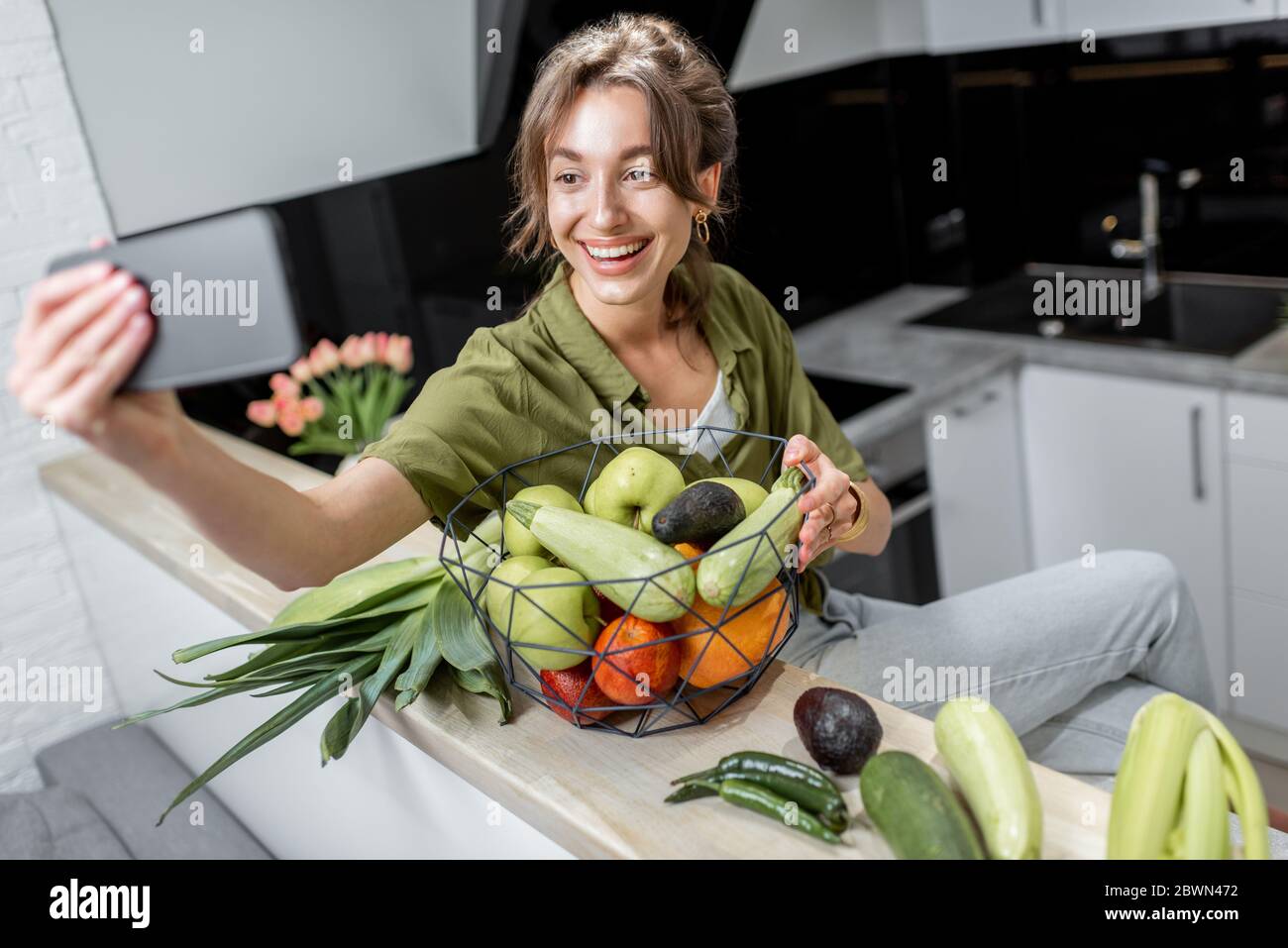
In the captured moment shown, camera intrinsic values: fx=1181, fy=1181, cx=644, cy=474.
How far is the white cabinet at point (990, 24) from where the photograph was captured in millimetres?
2615

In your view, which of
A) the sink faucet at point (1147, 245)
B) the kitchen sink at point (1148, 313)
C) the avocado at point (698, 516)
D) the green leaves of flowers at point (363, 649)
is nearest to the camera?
the avocado at point (698, 516)

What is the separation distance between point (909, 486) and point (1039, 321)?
600mm

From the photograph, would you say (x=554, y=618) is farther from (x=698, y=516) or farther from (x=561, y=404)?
(x=561, y=404)

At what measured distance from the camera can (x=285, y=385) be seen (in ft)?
6.69

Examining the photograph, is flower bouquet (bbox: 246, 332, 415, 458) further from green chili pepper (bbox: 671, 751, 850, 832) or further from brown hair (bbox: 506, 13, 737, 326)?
green chili pepper (bbox: 671, 751, 850, 832)

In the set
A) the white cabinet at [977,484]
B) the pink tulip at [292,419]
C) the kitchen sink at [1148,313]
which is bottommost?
the white cabinet at [977,484]

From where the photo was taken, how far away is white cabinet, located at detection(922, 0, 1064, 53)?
2.62 metres

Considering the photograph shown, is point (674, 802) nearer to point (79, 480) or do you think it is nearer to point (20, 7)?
point (79, 480)

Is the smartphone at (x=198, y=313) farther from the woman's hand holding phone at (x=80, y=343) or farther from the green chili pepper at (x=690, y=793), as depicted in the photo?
the green chili pepper at (x=690, y=793)

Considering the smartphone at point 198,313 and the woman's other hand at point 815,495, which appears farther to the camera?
the woman's other hand at point 815,495

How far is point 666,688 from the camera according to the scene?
936 mm

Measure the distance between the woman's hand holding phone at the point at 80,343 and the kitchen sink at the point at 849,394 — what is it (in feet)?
5.98

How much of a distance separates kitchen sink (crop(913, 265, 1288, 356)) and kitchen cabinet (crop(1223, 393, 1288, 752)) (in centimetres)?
15

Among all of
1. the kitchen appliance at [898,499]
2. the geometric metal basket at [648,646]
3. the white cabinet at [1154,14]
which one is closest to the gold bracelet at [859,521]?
the geometric metal basket at [648,646]
